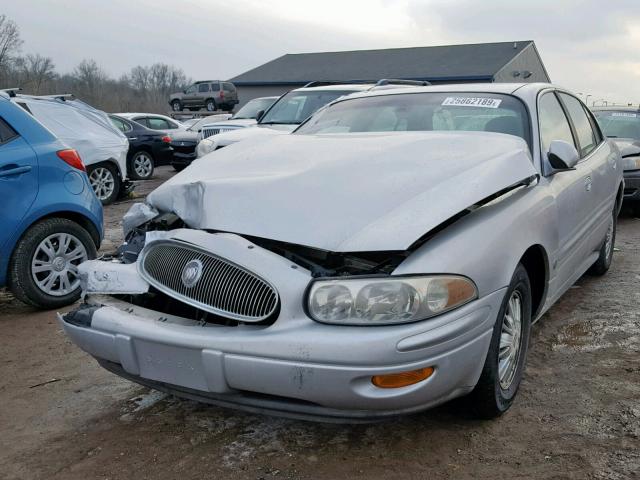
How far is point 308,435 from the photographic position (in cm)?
285

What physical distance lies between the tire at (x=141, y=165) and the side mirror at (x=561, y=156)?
1095 cm

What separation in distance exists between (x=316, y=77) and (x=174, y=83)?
38.0 m

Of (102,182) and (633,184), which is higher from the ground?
(102,182)

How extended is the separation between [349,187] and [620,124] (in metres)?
8.80

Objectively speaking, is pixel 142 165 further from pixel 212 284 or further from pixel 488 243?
pixel 488 243

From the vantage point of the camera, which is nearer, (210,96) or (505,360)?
(505,360)

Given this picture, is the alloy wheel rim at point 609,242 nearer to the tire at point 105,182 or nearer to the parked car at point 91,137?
the parked car at point 91,137

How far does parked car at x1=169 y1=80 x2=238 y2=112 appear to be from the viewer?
38.0 m

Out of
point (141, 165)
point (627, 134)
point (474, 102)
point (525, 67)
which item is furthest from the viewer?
point (525, 67)

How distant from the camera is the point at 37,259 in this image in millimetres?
4645

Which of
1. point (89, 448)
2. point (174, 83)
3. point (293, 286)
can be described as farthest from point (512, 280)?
point (174, 83)

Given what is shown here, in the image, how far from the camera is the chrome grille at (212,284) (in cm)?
243

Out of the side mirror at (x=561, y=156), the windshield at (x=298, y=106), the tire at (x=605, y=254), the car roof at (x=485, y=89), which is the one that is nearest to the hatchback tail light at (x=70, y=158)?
→ the car roof at (x=485, y=89)

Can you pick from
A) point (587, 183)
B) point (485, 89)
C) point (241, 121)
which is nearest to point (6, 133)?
point (485, 89)
